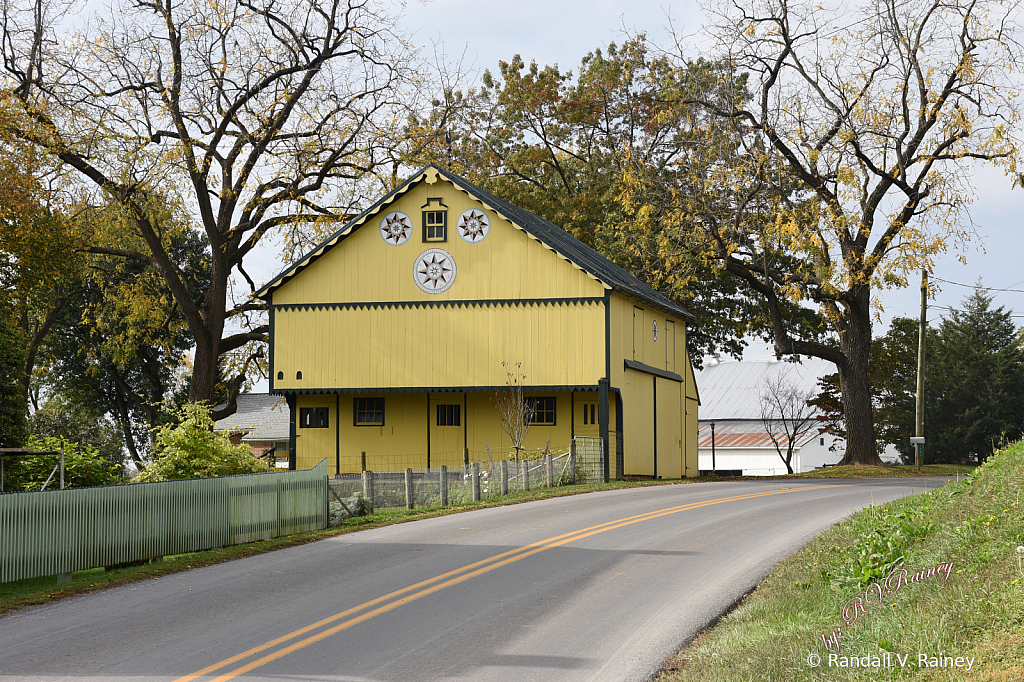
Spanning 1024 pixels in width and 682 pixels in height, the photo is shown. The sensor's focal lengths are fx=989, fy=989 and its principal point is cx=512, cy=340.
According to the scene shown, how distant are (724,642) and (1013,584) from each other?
239 centimetres

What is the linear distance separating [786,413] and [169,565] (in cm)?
5771

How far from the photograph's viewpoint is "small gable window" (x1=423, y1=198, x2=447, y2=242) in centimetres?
3131

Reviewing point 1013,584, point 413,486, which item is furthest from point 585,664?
point 413,486

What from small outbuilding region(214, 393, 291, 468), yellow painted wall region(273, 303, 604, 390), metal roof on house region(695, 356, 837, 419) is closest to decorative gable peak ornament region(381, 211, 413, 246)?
yellow painted wall region(273, 303, 604, 390)

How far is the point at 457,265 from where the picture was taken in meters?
31.1

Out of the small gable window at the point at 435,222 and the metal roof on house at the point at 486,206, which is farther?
the small gable window at the point at 435,222

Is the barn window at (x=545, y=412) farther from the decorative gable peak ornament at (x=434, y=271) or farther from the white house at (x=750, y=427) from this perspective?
the white house at (x=750, y=427)

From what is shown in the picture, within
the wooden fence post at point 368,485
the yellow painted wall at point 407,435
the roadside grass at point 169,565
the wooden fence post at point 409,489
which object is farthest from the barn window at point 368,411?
the roadside grass at point 169,565

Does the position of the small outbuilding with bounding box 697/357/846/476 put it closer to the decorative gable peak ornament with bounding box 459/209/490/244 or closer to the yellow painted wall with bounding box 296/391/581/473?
the yellow painted wall with bounding box 296/391/581/473

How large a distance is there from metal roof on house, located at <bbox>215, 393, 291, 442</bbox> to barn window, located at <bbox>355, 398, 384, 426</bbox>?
24.8 m

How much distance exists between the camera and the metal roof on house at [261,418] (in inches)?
2356

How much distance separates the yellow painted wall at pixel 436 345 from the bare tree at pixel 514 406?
0.85ft

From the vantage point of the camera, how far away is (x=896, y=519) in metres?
11.8

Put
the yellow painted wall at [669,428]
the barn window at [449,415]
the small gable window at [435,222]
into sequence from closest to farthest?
the small gable window at [435,222]
the barn window at [449,415]
the yellow painted wall at [669,428]
